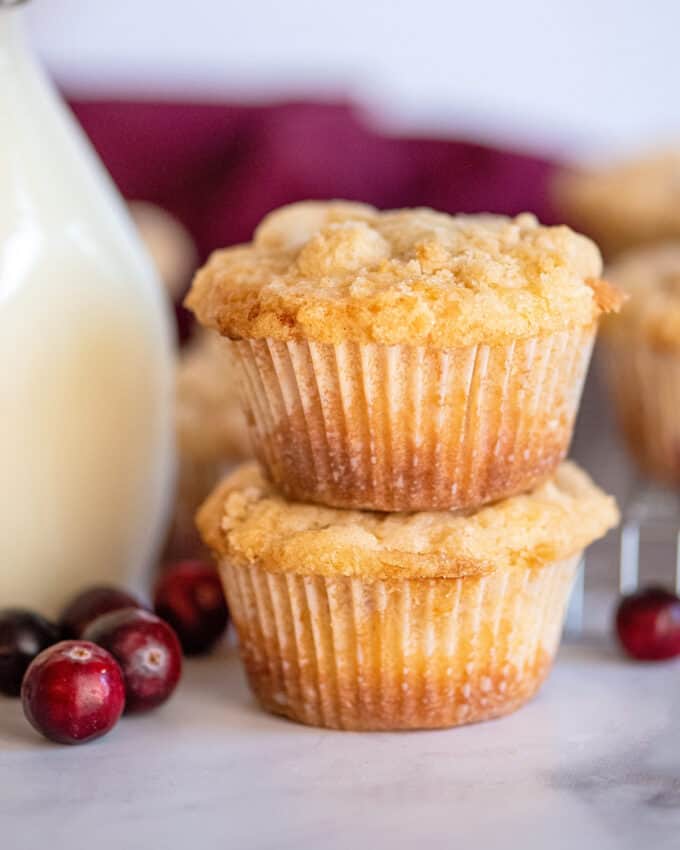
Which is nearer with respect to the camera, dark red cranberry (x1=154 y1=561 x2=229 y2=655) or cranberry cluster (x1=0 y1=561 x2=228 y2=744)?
cranberry cluster (x1=0 y1=561 x2=228 y2=744)

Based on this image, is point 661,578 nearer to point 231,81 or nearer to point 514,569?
point 514,569

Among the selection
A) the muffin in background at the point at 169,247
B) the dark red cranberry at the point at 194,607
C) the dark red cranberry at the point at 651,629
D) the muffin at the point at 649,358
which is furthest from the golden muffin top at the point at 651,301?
the muffin in background at the point at 169,247

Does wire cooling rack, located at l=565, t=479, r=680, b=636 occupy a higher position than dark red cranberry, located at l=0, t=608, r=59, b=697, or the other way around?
dark red cranberry, located at l=0, t=608, r=59, b=697

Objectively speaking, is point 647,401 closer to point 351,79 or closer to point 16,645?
point 16,645

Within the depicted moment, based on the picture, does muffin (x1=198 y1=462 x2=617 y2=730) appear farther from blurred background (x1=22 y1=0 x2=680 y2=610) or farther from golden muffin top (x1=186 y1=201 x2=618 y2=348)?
blurred background (x1=22 y1=0 x2=680 y2=610)

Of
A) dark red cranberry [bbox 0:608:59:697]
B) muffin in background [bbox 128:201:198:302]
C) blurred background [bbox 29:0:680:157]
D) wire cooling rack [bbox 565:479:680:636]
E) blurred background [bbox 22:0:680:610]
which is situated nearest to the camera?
dark red cranberry [bbox 0:608:59:697]

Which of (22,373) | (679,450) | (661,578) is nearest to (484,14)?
(679,450)

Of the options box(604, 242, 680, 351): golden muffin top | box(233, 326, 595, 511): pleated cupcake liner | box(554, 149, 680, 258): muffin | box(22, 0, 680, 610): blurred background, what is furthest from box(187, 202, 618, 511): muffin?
box(22, 0, 680, 610): blurred background
